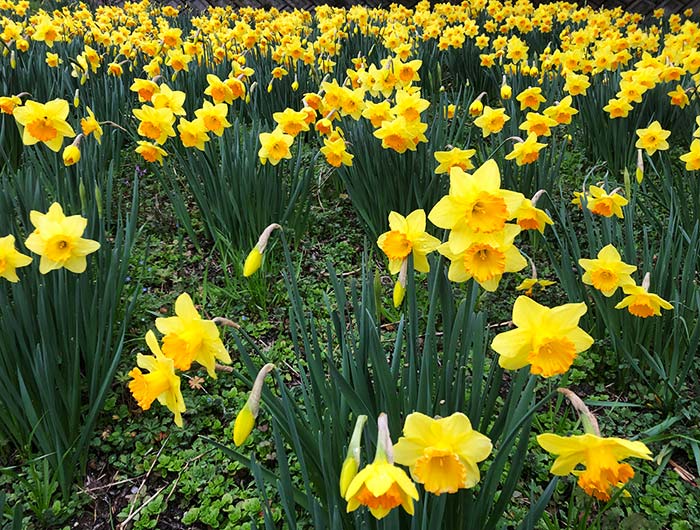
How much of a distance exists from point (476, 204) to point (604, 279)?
2.24 feet

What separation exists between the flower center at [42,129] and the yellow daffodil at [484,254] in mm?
1568

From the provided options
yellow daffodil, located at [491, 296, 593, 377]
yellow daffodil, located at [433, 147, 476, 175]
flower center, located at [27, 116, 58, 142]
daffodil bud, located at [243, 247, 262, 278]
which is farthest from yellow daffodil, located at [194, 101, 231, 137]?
yellow daffodil, located at [491, 296, 593, 377]

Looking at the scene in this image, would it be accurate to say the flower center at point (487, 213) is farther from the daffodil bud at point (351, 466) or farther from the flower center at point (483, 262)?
the daffodil bud at point (351, 466)

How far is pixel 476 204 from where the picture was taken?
3.12 feet

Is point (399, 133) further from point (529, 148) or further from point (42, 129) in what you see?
point (42, 129)

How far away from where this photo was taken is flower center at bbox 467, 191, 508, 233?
93 cm

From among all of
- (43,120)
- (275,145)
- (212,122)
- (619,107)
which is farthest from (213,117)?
(619,107)

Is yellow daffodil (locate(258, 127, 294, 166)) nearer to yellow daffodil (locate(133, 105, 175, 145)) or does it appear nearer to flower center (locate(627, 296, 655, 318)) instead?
yellow daffodil (locate(133, 105, 175, 145))

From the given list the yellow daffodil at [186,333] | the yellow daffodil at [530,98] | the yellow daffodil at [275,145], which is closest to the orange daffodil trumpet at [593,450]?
the yellow daffodil at [186,333]

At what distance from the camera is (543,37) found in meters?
5.09

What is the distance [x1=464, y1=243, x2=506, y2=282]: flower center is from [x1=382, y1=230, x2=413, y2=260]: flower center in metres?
0.19

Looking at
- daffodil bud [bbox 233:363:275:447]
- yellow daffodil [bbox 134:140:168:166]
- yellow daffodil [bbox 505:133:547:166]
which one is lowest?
daffodil bud [bbox 233:363:275:447]

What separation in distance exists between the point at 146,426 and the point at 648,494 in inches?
54.9

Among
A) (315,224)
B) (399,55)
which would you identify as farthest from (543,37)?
(315,224)
